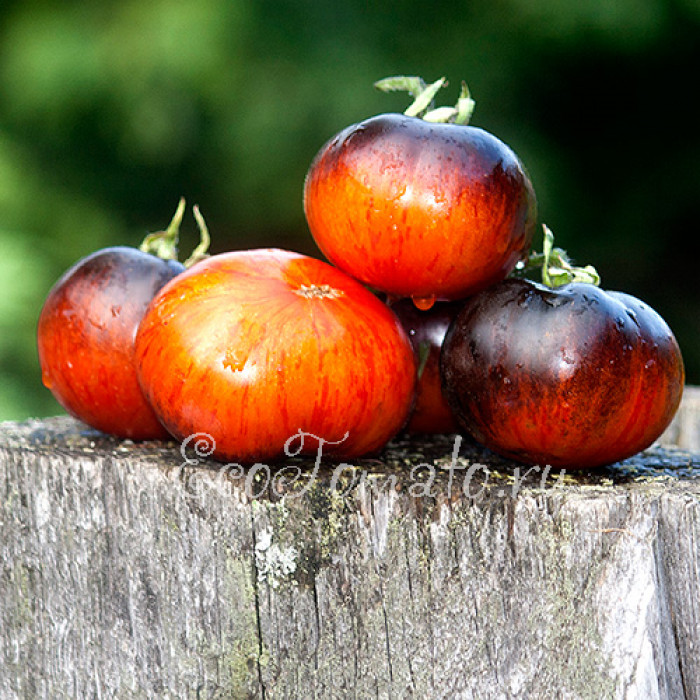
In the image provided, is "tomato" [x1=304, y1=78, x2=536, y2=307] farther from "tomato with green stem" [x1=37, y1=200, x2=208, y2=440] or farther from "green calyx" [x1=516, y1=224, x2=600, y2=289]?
"tomato with green stem" [x1=37, y1=200, x2=208, y2=440]

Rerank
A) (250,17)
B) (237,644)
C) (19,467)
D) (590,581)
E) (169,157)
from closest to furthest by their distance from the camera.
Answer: (590,581) < (237,644) < (19,467) < (250,17) < (169,157)

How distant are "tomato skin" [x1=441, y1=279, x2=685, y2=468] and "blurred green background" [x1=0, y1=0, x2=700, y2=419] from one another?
2153mm

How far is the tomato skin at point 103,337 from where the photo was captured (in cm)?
138

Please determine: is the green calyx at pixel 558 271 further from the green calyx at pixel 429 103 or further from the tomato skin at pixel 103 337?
the tomato skin at pixel 103 337

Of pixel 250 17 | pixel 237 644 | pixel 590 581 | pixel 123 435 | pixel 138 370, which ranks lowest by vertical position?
pixel 237 644

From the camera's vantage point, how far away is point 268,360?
1177mm

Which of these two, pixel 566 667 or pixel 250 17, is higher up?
pixel 250 17

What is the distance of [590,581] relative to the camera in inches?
44.3

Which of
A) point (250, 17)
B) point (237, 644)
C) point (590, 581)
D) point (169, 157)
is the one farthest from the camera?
point (169, 157)

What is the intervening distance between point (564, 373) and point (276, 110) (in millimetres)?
2435

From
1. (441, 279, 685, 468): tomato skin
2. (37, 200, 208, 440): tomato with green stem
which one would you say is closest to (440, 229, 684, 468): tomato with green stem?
(441, 279, 685, 468): tomato skin

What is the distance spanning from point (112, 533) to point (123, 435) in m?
0.20

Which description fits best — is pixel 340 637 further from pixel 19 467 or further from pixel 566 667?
pixel 19 467

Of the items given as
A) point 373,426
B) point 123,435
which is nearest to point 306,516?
point 373,426
